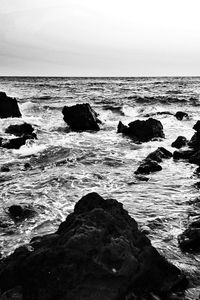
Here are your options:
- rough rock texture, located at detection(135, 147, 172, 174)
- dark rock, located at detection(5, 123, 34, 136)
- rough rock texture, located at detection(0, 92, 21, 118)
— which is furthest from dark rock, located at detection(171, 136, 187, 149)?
rough rock texture, located at detection(0, 92, 21, 118)

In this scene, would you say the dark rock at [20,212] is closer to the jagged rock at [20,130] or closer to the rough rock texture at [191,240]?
the rough rock texture at [191,240]

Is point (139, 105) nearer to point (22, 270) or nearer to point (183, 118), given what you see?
→ point (183, 118)

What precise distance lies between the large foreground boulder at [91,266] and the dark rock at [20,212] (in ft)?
7.36

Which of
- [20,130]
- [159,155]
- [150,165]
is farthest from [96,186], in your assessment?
[20,130]

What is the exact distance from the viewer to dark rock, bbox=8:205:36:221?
679 centimetres

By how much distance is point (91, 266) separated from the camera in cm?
389

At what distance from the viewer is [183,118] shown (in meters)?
23.0

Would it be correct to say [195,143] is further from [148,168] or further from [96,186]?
[96,186]

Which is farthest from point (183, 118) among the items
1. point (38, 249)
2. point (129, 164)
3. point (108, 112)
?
point (38, 249)

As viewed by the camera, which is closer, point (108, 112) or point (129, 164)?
point (129, 164)

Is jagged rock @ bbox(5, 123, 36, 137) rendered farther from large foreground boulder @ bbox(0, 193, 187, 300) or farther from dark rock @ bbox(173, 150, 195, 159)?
large foreground boulder @ bbox(0, 193, 187, 300)

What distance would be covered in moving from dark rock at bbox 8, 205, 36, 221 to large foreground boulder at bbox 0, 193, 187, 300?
224 centimetres

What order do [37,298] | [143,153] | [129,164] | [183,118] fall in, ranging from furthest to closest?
1. [183,118]
2. [143,153]
3. [129,164]
4. [37,298]

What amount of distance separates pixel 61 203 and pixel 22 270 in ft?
11.6
